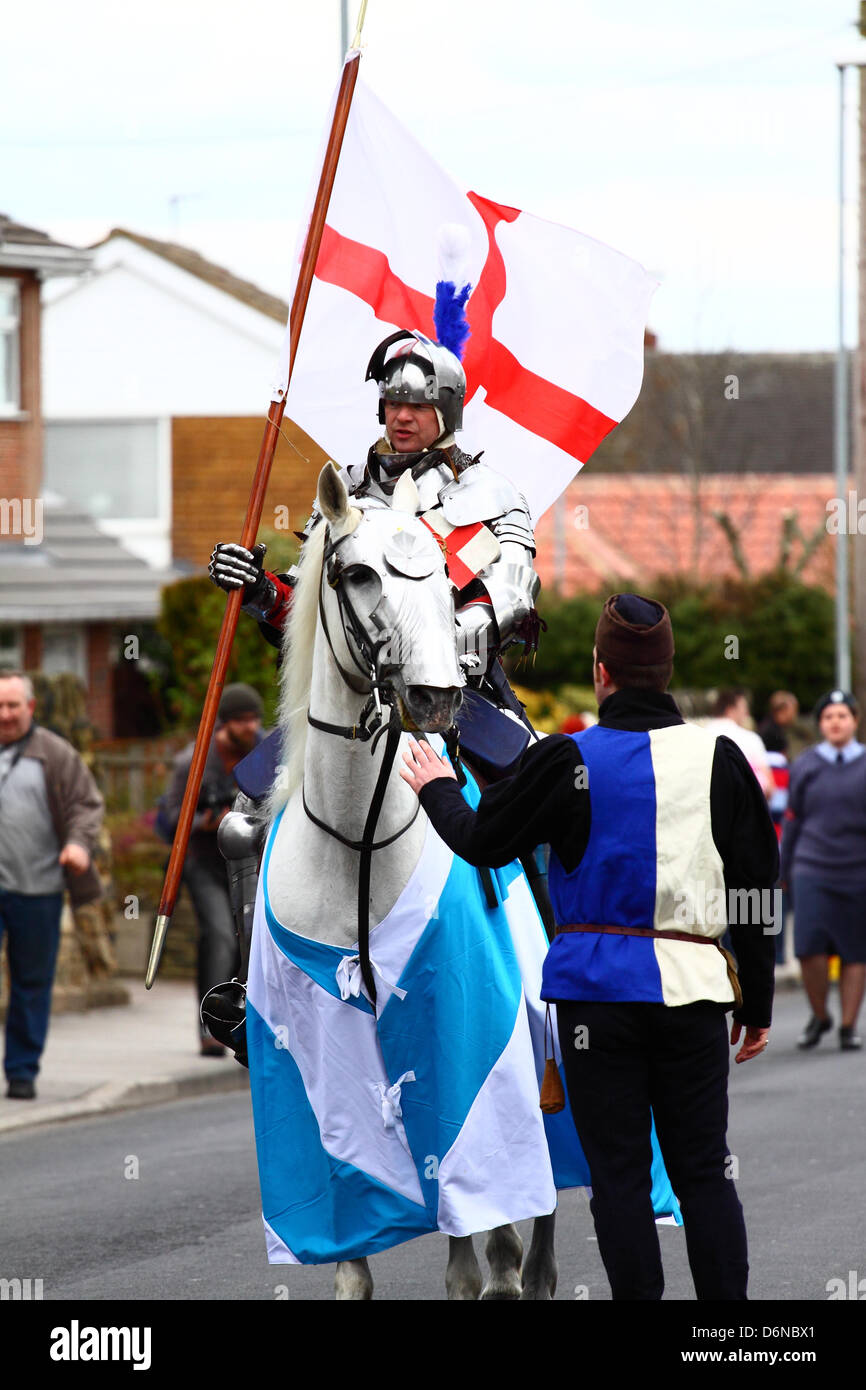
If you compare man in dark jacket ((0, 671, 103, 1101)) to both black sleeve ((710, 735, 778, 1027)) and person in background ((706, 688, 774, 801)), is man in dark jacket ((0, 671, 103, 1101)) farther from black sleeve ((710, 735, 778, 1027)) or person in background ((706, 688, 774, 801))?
black sleeve ((710, 735, 778, 1027))

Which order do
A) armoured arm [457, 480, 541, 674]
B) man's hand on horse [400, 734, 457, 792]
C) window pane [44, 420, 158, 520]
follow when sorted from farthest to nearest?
window pane [44, 420, 158, 520] < armoured arm [457, 480, 541, 674] < man's hand on horse [400, 734, 457, 792]

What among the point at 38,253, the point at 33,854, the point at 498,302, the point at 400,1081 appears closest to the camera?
the point at 400,1081

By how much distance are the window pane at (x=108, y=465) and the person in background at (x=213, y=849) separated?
77.8 ft

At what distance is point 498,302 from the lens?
7559 millimetres

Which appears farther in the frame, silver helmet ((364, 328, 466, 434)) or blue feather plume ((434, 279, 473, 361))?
blue feather plume ((434, 279, 473, 361))

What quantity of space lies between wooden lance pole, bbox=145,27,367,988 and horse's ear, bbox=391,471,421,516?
2.04ft

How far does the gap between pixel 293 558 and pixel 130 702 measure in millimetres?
9563

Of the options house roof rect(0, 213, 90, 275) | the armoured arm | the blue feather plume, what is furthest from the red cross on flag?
house roof rect(0, 213, 90, 275)

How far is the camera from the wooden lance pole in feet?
19.6

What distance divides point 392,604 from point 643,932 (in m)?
0.95

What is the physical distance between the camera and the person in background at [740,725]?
14102mm

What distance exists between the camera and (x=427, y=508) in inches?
225

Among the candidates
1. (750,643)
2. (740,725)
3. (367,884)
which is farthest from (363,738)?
(750,643)

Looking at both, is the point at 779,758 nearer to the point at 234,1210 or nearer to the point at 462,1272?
the point at 234,1210
